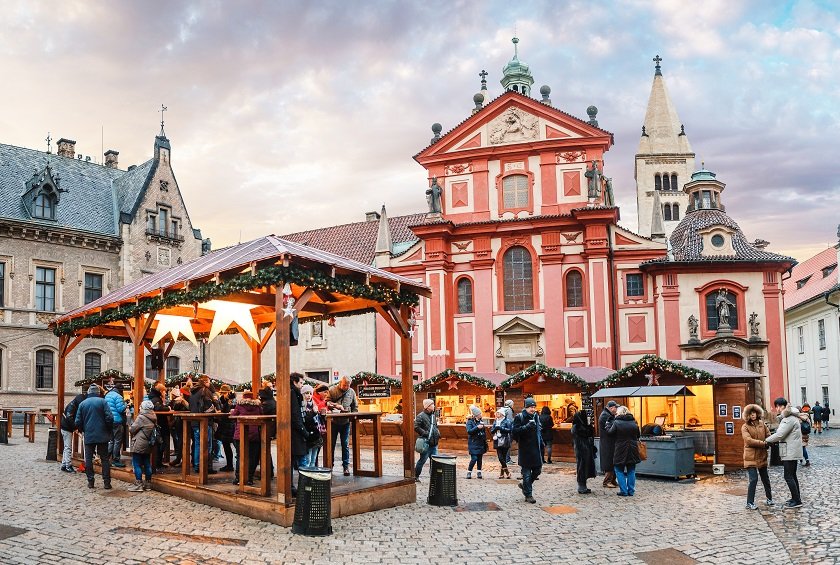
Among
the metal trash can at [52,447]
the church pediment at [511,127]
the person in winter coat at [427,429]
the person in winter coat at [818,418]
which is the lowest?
the person in winter coat at [818,418]

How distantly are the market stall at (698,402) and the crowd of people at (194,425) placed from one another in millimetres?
9068

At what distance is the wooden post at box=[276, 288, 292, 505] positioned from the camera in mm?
11586

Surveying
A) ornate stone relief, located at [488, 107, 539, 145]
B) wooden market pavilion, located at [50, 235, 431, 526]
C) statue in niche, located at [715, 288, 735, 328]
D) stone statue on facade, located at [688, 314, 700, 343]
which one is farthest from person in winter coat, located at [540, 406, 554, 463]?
ornate stone relief, located at [488, 107, 539, 145]

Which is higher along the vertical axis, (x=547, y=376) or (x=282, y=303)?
(x=282, y=303)

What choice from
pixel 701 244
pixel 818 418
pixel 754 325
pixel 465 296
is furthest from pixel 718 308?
pixel 465 296

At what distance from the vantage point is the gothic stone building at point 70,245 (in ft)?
118

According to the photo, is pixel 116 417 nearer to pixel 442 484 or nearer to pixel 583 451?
pixel 442 484

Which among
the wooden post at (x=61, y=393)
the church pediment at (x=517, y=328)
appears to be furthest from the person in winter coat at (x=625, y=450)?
the church pediment at (x=517, y=328)

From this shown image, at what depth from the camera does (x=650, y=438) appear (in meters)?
18.8

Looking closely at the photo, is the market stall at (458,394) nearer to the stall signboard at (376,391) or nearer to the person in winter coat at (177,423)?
the stall signboard at (376,391)

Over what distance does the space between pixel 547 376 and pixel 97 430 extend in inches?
579

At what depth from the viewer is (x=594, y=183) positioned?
35188 mm

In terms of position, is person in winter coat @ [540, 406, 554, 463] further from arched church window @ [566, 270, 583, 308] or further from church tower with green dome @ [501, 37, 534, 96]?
church tower with green dome @ [501, 37, 534, 96]

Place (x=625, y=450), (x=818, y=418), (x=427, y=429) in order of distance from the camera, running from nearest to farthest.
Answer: (x=625, y=450), (x=427, y=429), (x=818, y=418)
